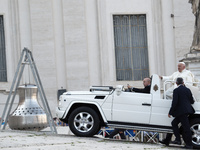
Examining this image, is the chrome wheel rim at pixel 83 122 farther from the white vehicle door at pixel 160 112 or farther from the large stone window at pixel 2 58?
the large stone window at pixel 2 58

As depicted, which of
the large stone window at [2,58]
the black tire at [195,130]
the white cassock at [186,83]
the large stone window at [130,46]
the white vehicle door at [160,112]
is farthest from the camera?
the large stone window at [130,46]

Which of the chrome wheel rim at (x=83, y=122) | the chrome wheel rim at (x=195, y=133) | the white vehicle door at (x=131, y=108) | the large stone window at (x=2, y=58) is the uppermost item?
the large stone window at (x=2, y=58)

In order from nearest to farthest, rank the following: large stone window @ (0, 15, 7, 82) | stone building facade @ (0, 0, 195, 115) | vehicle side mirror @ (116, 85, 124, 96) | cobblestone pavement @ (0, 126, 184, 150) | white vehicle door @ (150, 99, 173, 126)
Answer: cobblestone pavement @ (0, 126, 184, 150) → white vehicle door @ (150, 99, 173, 126) → vehicle side mirror @ (116, 85, 124, 96) → large stone window @ (0, 15, 7, 82) → stone building facade @ (0, 0, 195, 115)

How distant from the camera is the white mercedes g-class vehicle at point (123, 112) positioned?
12.2 m

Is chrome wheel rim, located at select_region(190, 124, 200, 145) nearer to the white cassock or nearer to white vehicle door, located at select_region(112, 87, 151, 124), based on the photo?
the white cassock

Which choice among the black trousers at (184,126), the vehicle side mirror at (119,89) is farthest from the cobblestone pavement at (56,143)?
the vehicle side mirror at (119,89)

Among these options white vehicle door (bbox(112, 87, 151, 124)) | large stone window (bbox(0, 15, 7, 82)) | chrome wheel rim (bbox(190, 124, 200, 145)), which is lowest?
chrome wheel rim (bbox(190, 124, 200, 145))

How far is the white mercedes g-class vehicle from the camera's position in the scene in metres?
12.2

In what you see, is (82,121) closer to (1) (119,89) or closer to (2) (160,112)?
(1) (119,89)

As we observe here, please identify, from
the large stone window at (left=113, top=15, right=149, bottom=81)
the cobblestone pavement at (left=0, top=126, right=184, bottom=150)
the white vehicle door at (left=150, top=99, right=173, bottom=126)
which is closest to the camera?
the cobblestone pavement at (left=0, top=126, right=184, bottom=150)

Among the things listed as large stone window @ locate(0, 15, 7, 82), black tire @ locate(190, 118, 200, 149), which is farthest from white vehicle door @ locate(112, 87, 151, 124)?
large stone window @ locate(0, 15, 7, 82)

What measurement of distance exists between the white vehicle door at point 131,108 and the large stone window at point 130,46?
13.9 meters

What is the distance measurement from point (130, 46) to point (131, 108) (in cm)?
1437

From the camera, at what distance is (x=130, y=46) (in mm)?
26438
